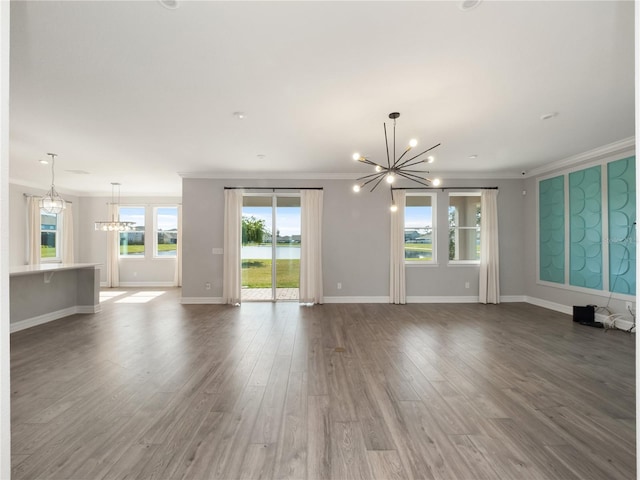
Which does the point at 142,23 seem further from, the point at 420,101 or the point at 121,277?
the point at 121,277

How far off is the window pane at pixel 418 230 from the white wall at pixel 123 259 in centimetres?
689

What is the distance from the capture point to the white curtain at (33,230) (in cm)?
707

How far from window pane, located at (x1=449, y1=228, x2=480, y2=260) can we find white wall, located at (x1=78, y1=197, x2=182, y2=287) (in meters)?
7.79

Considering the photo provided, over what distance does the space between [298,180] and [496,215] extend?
172 inches

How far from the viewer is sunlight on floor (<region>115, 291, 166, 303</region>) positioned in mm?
6512

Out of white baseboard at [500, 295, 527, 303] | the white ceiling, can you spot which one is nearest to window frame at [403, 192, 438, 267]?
white baseboard at [500, 295, 527, 303]

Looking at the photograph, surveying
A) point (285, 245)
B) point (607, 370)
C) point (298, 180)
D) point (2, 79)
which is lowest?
point (607, 370)

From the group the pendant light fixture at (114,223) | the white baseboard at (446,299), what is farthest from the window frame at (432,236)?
the pendant light fixture at (114,223)

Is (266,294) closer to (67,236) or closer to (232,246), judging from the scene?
(232,246)

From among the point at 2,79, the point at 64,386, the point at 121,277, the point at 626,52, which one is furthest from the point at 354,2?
the point at 121,277

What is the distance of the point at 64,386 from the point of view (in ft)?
8.54

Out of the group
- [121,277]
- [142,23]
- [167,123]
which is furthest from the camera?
[121,277]

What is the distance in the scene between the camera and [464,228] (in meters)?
6.46

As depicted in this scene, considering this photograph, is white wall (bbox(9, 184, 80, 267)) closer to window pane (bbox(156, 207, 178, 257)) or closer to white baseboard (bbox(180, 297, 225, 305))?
window pane (bbox(156, 207, 178, 257))
